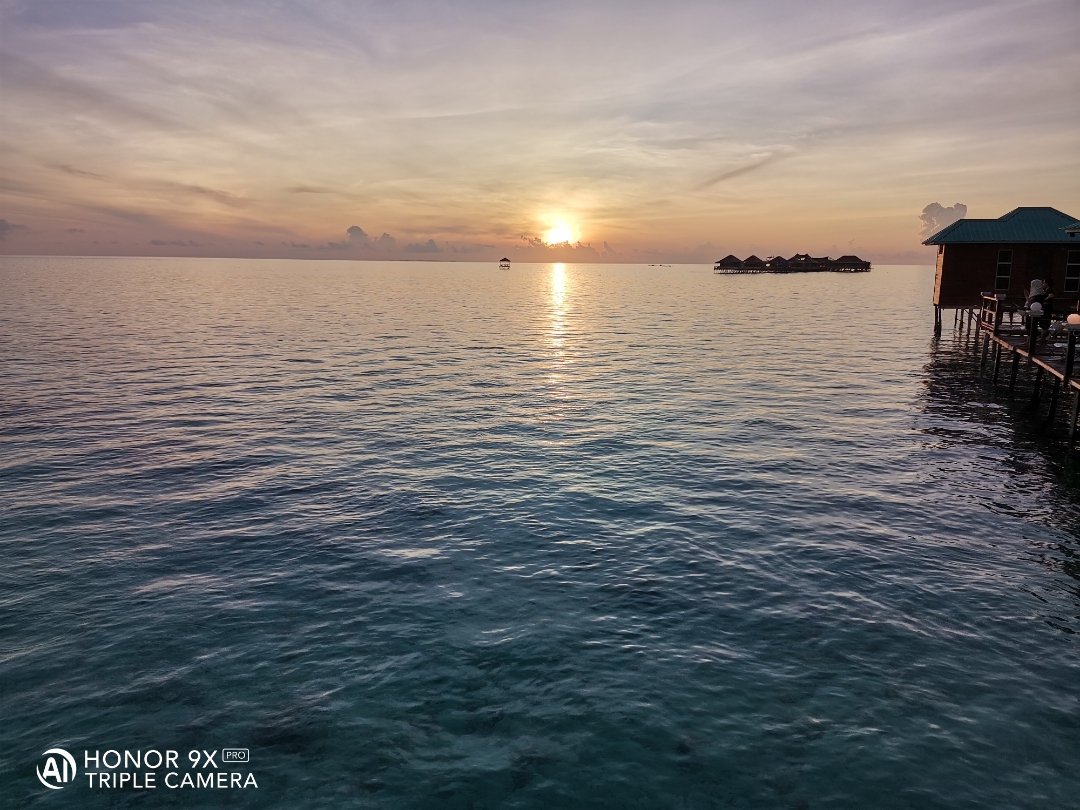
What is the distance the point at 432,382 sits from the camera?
37.7m

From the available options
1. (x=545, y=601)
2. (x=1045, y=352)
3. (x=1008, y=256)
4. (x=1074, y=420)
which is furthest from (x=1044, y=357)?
(x=545, y=601)

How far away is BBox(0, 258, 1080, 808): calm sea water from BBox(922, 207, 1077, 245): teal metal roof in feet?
73.5

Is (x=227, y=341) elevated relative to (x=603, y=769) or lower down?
elevated

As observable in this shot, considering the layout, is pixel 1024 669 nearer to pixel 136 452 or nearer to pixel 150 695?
pixel 150 695

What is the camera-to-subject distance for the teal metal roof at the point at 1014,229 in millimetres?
46562

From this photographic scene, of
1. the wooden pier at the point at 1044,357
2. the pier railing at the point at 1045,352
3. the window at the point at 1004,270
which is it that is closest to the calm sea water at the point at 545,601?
the wooden pier at the point at 1044,357

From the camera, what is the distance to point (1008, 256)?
159ft

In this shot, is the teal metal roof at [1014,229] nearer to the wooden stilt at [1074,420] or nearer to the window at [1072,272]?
the window at [1072,272]

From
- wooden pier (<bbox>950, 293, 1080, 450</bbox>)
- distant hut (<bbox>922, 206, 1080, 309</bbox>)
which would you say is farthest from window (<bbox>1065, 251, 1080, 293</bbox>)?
wooden pier (<bbox>950, 293, 1080, 450</bbox>)

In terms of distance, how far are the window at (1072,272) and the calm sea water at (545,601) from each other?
72.1ft

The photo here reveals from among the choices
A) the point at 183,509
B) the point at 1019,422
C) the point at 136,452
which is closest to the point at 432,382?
the point at 136,452

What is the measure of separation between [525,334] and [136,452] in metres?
44.9

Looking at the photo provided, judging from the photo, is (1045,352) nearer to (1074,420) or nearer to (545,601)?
(1074,420)

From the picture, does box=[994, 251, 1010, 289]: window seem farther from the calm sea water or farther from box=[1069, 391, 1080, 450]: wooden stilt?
box=[1069, 391, 1080, 450]: wooden stilt
